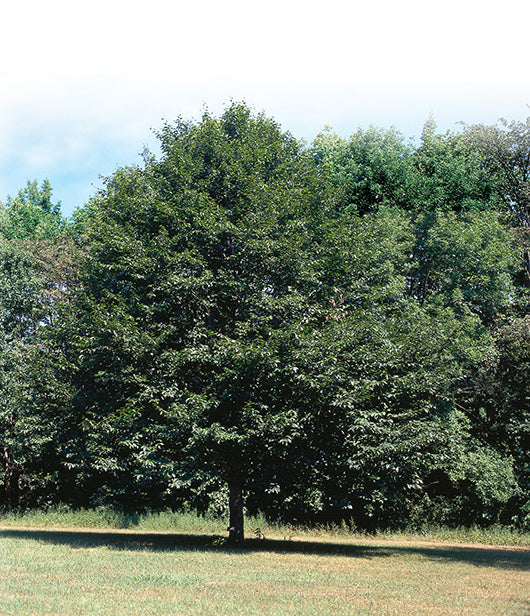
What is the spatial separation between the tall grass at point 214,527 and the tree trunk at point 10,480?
4.03 m

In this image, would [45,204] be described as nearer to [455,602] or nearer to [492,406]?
[492,406]

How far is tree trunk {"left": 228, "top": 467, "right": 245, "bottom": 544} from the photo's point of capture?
2261 centimetres

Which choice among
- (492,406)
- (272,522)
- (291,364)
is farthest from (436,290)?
(291,364)

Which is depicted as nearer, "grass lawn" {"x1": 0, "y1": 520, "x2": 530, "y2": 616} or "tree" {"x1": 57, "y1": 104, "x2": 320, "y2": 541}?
"grass lawn" {"x1": 0, "y1": 520, "x2": 530, "y2": 616}

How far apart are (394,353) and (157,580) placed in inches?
478

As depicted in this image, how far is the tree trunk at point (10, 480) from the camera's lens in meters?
40.8

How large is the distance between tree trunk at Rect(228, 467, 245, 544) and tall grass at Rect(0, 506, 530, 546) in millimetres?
9392

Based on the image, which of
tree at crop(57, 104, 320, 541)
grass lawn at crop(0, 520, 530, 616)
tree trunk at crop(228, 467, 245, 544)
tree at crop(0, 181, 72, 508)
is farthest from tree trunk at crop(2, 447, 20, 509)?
tree trunk at crop(228, 467, 245, 544)

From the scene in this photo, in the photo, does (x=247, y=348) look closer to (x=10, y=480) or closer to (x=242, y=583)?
(x=242, y=583)

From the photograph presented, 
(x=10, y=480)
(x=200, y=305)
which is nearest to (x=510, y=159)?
(x=200, y=305)

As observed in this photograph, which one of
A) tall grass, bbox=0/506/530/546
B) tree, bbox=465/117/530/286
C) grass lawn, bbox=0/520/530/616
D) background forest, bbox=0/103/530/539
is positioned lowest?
tall grass, bbox=0/506/530/546

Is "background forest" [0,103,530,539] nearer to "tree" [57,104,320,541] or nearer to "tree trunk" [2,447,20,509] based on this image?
"tree" [57,104,320,541]

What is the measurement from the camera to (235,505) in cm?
2311

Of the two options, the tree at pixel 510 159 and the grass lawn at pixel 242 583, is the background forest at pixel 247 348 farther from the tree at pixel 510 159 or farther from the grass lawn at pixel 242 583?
the tree at pixel 510 159
